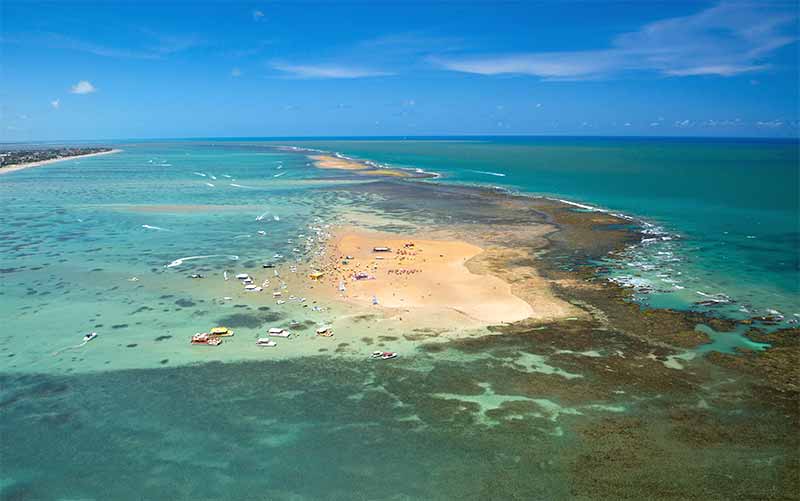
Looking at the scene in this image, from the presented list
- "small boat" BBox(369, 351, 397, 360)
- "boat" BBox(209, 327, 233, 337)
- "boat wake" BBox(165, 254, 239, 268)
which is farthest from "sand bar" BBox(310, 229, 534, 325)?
"boat wake" BBox(165, 254, 239, 268)

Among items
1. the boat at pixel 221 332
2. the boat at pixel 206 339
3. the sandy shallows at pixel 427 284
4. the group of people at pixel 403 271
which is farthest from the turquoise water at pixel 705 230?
the boat at pixel 206 339

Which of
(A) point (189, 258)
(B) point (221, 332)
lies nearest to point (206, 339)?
(B) point (221, 332)

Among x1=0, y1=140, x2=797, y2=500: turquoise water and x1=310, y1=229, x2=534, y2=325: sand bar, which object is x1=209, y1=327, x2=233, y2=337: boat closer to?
x1=0, y1=140, x2=797, y2=500: turquoise water

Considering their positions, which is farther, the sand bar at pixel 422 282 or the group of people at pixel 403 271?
the group of people at pixel 403 271

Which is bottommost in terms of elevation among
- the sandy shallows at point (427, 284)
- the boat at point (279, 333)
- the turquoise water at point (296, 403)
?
the turquoise water at point (296, 403)

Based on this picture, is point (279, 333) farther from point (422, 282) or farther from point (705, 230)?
point (705, 230)

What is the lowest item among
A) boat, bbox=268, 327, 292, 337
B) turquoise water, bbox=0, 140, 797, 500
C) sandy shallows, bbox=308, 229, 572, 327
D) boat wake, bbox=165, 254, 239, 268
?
turquoise water, bbox=0, 140, 797, 500

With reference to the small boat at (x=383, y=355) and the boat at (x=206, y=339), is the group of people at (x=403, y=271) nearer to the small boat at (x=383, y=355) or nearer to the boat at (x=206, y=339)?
the small boat at (x=383, y=355)
